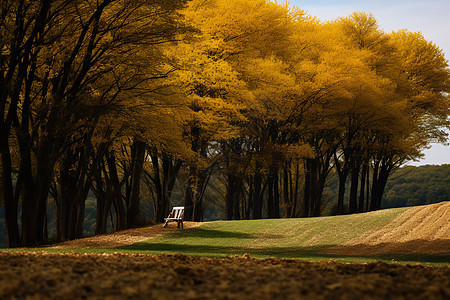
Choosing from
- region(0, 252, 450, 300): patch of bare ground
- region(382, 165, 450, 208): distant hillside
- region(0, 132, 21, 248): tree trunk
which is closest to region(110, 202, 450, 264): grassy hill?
region(0, 132, 21, 248): tree trunk

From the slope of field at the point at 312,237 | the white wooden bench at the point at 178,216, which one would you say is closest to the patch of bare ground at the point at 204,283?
the slope of field at the point at 312,237

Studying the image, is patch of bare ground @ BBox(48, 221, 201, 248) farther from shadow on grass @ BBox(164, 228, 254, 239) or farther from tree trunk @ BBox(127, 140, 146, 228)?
tree trunk @ BBox(127, 140, 146, 228)

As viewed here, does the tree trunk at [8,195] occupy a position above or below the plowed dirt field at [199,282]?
above

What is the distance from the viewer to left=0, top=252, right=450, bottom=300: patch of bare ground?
15.5 feet

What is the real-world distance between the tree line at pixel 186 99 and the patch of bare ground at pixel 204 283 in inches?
335

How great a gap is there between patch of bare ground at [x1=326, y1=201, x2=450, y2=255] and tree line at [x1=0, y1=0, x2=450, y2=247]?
782 cm

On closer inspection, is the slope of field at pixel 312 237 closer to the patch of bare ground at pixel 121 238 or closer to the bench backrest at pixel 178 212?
the patch of bare ground at pixel 121 238

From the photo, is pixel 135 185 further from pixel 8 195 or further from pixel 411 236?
pixel 411 236

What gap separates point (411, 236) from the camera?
17.0 m

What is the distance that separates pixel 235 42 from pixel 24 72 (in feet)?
44.5

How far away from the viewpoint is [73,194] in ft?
71.0

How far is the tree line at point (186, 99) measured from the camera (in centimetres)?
1546

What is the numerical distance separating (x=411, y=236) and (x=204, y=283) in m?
13.0

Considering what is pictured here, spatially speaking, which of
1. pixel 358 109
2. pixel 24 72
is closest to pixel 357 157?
pixel 358 109
